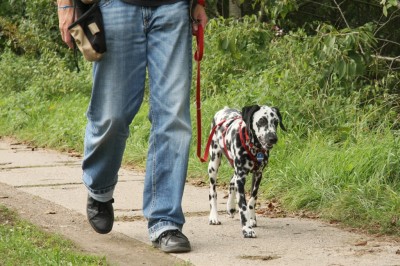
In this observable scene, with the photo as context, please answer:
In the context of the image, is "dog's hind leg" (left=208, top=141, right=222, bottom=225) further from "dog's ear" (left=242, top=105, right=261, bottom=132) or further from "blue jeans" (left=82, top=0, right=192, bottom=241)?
"blue jeans" (left=82, top=0, right=192, bottom=241)

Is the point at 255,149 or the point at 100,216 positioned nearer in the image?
the point at 100,216

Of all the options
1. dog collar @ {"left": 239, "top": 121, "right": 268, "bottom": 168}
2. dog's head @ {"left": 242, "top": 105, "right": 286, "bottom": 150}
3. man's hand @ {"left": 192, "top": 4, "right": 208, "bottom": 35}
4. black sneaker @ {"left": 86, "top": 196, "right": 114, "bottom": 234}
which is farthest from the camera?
dog collar @ {"left": 239, "top": 121, "right": 268, "bottom": 168}

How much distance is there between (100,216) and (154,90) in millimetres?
866

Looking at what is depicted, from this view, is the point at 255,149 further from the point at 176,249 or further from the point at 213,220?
the point at 176,249

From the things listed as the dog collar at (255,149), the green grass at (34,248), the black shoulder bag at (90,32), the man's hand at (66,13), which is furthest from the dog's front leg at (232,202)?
the man's hand at (66,13)

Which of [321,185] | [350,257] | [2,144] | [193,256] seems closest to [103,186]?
[193,256]

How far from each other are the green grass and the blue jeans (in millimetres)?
525

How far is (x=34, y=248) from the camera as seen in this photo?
5270 mm

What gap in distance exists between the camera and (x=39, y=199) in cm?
718

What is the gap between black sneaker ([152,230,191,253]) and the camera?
5.27 metres

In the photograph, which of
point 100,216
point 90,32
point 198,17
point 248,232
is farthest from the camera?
point 248,232

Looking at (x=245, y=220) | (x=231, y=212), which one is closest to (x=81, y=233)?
(x=245, y=220)

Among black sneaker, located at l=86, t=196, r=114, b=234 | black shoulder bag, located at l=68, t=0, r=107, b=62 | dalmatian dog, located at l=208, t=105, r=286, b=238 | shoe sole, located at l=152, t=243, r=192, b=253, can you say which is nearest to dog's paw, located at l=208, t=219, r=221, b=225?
dalmatian dog, located at l=208, t=105, r=286, b=238

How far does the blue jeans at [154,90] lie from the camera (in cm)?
530
